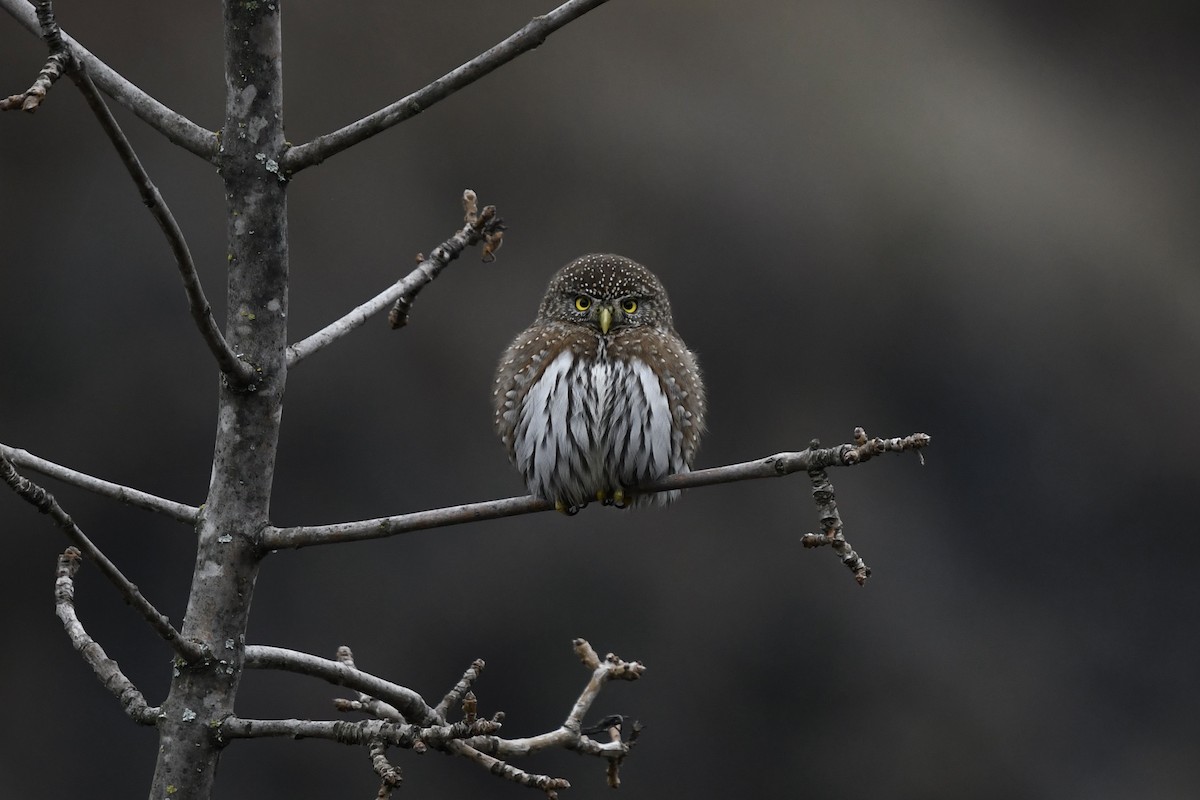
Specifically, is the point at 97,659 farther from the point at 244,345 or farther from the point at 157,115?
the point at 157,115

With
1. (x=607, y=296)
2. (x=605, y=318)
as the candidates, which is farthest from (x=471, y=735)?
(x=607, y=296)

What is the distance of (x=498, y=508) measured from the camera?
2.43 meters

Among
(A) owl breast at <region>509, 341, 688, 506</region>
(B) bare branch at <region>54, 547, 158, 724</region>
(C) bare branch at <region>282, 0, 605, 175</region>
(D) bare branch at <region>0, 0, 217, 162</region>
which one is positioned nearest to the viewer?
(C) bare branch at <region>282, 0, 605, 175</region>

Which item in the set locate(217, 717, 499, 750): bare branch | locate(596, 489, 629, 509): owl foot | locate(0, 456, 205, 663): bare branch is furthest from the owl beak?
locate(0, 456, 205, 663): bare branch

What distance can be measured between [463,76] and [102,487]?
1.08 metres

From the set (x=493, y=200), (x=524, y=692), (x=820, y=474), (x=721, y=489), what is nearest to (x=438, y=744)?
(x=820, y=474)

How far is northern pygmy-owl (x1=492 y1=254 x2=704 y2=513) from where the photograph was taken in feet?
10.1

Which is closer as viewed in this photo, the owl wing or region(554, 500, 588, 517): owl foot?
region(554, 500, 588, 517): owl foot

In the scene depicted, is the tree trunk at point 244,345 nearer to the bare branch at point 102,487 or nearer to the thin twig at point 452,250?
the bare branch at point 102,487

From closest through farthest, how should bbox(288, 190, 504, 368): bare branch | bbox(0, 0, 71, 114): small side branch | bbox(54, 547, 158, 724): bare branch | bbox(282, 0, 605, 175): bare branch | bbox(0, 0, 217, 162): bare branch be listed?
1. bbox(0, 0, 71, 114): small side branch
2. bbox(282, 0, 605, 175): bare branch
3. bbox(54, 547, 158, 724): bare branch
4. bbox(0, 0, 217, 162): bare branch
5. bbox(288, 190, 504, 368): bare branch

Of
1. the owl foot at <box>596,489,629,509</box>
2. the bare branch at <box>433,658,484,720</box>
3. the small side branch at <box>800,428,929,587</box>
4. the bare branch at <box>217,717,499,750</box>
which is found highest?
A: the owl foot at <box>596,489,629,509</box>

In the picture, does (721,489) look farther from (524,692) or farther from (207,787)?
(207,787)

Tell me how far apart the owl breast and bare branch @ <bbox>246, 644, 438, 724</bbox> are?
0.69 m

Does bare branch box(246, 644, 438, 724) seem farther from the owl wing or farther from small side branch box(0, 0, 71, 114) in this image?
small side branch box(0, 0, 71, 114)
